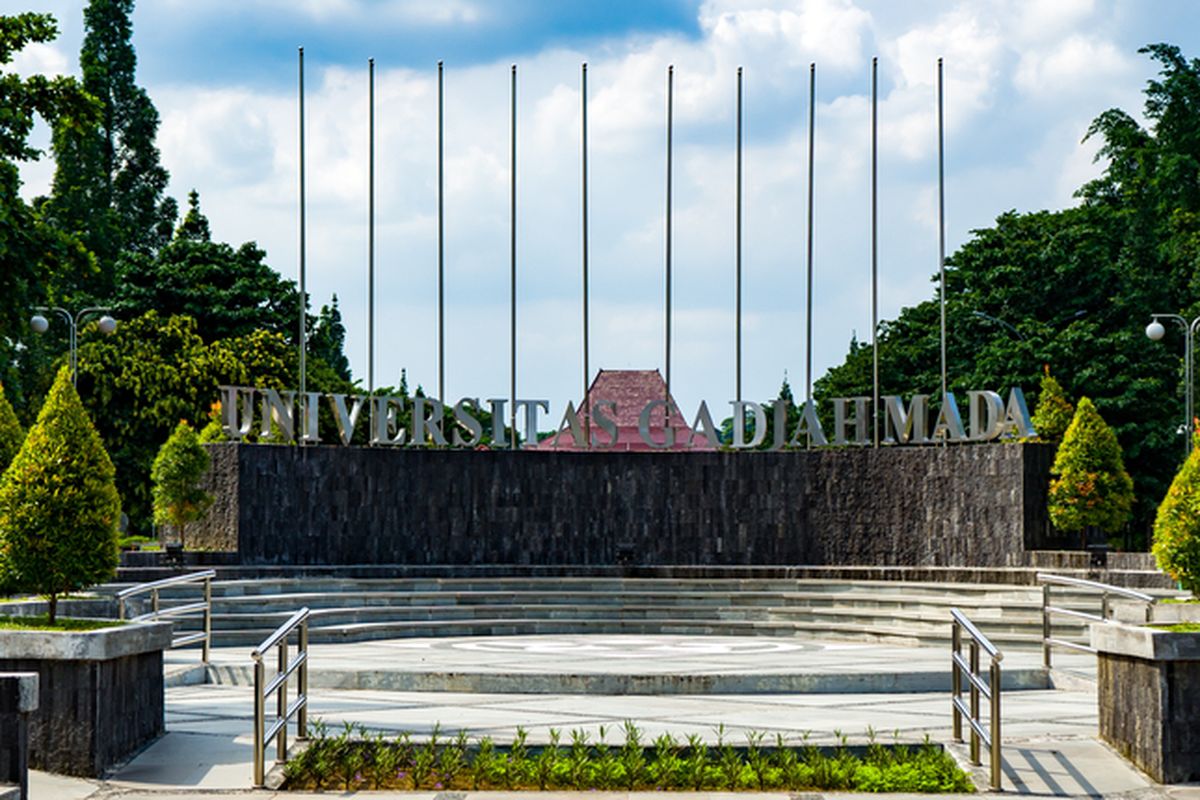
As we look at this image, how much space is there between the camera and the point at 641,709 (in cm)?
1427

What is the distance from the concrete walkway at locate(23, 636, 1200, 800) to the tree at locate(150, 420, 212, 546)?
24.5ft

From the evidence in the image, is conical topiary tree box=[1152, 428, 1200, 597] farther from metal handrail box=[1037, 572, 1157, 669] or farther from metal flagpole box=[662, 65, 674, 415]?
metal flagpole box=[662, 65, 674, 415]

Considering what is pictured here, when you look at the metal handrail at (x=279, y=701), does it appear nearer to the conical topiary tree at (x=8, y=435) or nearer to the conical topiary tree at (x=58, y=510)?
the conical topiary tree at (x=58, y=510)

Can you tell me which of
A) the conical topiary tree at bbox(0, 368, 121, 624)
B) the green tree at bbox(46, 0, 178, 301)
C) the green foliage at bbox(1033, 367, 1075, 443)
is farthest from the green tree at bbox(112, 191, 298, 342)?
the conical topiary tree at bbox(0, 368, 121, 624)

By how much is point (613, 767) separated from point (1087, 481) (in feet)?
56.7

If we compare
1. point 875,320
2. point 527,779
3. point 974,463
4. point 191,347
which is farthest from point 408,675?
point 191,347

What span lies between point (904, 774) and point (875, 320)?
65.9 ft

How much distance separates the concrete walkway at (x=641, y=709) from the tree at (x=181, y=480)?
24.5ft

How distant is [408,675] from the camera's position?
52.3ft

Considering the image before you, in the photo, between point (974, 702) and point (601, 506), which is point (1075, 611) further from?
point (601, 506)

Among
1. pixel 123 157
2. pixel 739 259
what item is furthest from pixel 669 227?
pixel 123 157

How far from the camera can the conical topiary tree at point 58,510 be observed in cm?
1180

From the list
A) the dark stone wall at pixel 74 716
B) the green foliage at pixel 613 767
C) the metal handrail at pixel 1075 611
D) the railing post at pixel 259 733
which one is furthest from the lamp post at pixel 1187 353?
the dark stone wall at pixel 74 716

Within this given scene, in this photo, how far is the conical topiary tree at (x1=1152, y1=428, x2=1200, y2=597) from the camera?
38.1 feet
